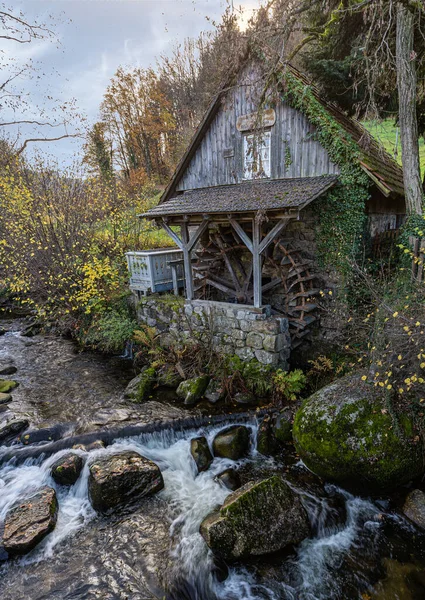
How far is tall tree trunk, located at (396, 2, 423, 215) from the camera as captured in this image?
5719 mm

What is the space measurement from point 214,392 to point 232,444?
1.46 metres

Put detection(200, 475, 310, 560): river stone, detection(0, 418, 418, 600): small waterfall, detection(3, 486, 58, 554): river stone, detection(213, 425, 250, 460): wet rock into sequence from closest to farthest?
Result: detection(0, 418, 418, 600): small waterfall → detection(200, 475, 310, 560): river stone → detection(3, 486, 58, 554): river stone → detection(213, 425, 250, 460): wet rock

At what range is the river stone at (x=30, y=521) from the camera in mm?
3767


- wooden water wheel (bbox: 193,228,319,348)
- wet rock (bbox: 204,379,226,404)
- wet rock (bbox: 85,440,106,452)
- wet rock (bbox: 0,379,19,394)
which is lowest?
wet rock (bbox: 85,440,106,452)

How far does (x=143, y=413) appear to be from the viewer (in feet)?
20.5

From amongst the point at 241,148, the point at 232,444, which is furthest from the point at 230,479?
the point at 241,148

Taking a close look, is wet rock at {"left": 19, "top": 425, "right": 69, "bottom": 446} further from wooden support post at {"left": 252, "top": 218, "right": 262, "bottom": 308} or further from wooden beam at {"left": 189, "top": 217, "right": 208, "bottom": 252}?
wooden beam at {"left": 189, "top": 217, "right": 208, "bottom": 252}

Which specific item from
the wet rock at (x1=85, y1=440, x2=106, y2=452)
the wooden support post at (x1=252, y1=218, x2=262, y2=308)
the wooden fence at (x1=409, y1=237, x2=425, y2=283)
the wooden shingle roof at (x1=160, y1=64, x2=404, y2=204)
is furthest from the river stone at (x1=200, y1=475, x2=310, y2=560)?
the wooden shingle roof at (x1=160, y1=64, x2=404, y2=204)

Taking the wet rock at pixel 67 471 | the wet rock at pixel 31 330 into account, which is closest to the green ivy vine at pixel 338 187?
the wet rock at pixel 67 471

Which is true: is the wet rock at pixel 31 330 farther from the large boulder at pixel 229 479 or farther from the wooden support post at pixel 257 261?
the large boulder at pixel 229 479

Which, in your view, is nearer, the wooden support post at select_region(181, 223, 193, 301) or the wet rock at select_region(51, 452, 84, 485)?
the wet rock at select_region(51, 452, 84, 485)

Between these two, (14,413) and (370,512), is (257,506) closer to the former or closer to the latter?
(370,512)

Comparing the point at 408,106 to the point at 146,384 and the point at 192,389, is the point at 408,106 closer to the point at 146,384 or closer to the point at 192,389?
the point at 192,389

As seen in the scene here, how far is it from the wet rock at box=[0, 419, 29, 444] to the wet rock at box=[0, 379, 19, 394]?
1431 millimetres
